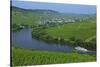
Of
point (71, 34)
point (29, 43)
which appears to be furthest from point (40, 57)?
point (71, 34)

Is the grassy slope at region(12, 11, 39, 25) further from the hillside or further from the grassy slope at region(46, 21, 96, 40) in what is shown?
the grassy slope at region(46, 21, 96, 40)

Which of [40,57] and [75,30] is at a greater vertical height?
[75,30]

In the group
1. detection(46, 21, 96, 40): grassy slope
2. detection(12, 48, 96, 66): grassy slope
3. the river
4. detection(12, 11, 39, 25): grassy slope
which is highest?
detection(12, 11, 39, 25): grassy slope

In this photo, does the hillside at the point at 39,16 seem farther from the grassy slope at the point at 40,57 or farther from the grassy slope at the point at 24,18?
the grassy slope at the point at 40,57

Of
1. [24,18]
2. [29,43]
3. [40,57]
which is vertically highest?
[24,18]

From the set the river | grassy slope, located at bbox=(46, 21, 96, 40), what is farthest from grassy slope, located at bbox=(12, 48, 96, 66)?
grassy slope, located at bbox=(46, 21, 96, 40)

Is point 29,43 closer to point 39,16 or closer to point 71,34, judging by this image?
point 39,16
